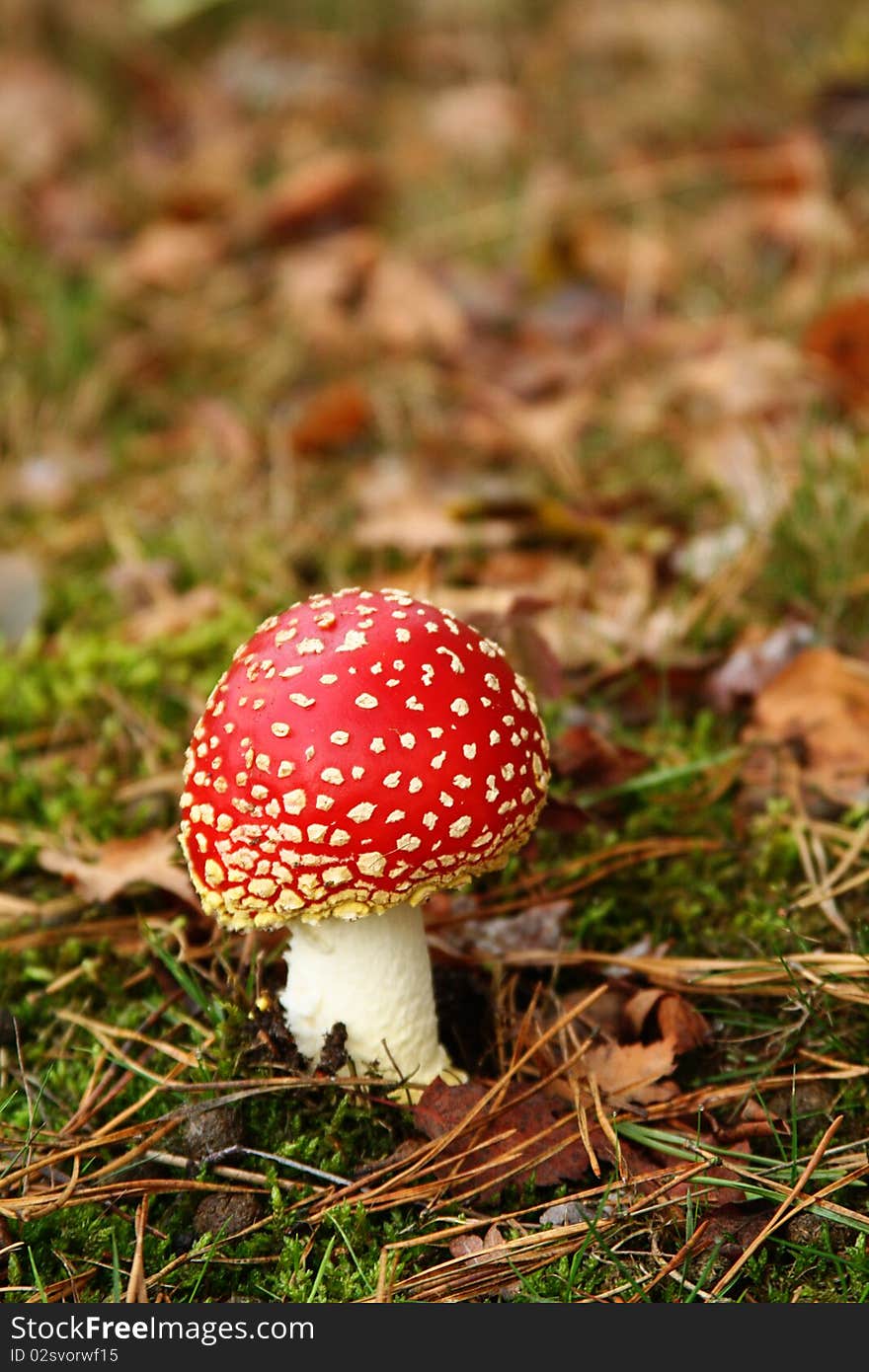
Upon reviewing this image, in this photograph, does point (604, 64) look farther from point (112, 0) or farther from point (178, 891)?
point (178, 891)

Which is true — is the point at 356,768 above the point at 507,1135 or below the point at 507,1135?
above

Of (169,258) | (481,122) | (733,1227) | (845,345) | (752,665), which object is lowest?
(733,1227)

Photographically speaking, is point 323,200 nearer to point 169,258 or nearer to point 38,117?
point 169,258

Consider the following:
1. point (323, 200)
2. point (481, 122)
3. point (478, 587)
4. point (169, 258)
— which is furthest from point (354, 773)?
point (481, 122)

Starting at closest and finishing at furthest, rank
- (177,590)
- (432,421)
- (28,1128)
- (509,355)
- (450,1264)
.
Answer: (450,1264), (28,1128), (177,590), (432,421), (509,355)

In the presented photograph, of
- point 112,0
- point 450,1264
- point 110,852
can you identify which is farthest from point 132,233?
point 450,1264
